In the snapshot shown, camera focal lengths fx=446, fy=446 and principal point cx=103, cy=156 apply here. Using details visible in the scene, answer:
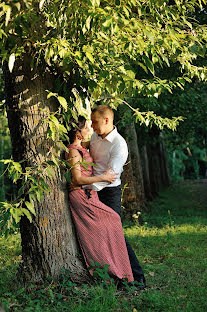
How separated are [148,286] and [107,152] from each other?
193 centimetres

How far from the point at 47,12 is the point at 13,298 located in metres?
3.21

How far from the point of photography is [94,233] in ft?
18.9

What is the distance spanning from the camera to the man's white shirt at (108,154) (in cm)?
568

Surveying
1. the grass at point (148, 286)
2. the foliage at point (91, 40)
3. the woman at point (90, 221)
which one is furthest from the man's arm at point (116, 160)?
the grass at point (148, 286)

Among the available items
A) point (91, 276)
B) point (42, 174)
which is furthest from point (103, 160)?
point (91, 276)

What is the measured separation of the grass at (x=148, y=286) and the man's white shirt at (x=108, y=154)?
1356 millimetres

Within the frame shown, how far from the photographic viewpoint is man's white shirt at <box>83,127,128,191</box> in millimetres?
5676

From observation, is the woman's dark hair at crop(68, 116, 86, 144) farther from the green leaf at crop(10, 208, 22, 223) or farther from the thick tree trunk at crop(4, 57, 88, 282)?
the green leaf at crop(10, 208, 22, 223)

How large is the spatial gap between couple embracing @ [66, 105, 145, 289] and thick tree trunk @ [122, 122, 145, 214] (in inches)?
222

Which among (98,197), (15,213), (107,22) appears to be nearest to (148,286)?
(98,197)

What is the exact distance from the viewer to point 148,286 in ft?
20.0

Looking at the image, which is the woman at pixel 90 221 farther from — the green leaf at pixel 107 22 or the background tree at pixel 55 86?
the green leaf at pixel 107 22

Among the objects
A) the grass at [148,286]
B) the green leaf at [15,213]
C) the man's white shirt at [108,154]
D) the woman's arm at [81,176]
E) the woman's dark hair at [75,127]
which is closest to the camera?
the green leaf at [15,213]

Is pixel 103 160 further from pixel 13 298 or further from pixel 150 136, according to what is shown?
pixel 150 136
